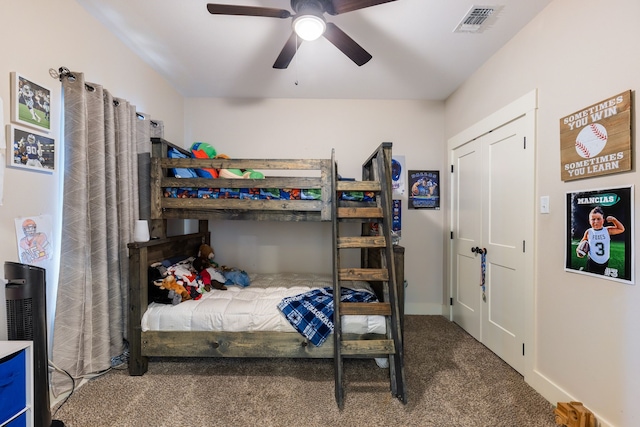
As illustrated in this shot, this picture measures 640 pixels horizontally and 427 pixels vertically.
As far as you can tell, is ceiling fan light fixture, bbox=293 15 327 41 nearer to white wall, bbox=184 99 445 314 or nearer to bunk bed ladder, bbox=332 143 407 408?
bunk bed ladder, bbox=332 143 407 408

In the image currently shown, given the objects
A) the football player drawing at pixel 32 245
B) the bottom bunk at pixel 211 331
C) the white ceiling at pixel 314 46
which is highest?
the white ceiling at pixel 314 46

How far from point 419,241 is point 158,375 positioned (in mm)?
3006

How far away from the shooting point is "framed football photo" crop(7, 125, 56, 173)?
152 cm

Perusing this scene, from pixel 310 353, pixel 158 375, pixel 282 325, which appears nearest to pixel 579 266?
pixel 310 353

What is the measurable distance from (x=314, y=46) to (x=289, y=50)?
515 millimetres

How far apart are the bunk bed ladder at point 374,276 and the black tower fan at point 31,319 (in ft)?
5.35

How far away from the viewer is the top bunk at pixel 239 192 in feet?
7.84

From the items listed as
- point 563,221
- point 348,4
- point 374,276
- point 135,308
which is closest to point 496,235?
point 563,221

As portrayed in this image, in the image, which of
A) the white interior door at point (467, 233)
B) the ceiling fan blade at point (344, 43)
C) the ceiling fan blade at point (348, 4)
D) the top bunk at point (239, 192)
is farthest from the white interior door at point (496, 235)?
the ceiling fan blade at point (348, 4)

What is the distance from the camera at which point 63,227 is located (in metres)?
1.81

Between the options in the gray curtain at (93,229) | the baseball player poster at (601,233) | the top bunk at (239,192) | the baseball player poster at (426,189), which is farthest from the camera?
the baseball player poster at (426,189)

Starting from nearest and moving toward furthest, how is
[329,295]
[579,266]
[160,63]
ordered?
1. [579,266]
2. [329,295]
3. [160,63]

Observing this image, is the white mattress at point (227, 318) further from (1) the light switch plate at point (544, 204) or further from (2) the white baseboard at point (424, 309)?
(2) the white baseboard at point (424, 309)

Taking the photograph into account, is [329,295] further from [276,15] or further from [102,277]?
[276,15]
